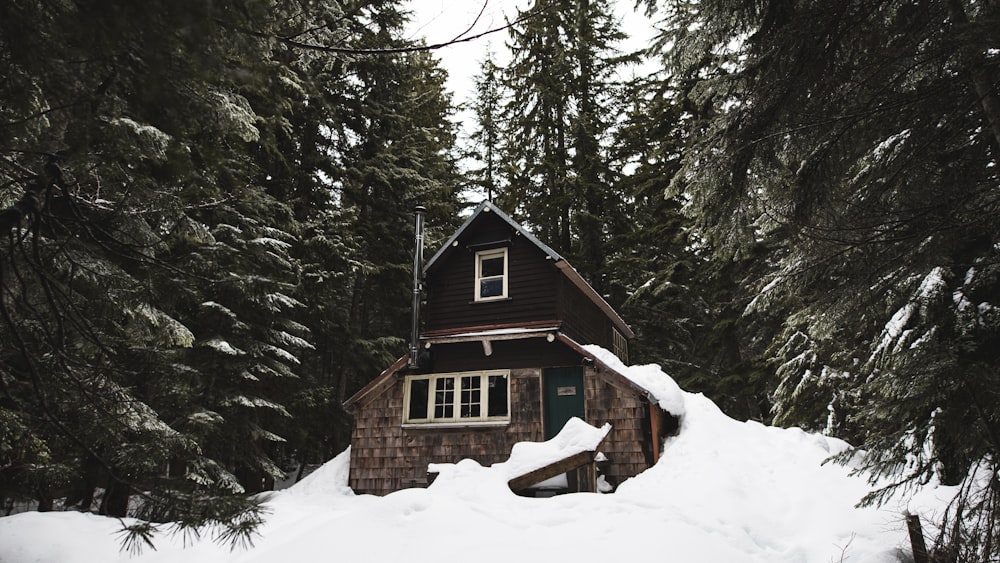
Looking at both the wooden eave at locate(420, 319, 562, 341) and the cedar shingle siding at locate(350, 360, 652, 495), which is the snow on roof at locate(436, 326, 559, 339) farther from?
the cedar shingle siding at locate(350, 360, 652, 495)

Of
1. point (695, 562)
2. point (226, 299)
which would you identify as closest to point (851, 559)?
point (695, 562)

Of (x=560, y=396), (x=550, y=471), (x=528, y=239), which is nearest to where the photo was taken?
(x=550, y=471)

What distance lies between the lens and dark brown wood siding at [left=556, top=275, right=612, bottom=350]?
1391 centimetres

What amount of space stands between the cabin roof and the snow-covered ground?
245 cm

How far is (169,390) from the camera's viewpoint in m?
10.0

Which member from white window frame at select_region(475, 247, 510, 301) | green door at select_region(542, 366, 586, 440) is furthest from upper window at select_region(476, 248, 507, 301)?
green door at select_region(542, 366, 586, 440)

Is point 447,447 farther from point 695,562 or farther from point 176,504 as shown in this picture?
point 176,504

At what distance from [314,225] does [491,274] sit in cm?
584

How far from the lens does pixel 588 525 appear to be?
244 inches

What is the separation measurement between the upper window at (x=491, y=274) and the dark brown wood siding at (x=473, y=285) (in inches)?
5.3

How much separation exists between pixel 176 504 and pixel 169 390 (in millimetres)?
8964

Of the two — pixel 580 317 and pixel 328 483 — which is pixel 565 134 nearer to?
pixel 580 317

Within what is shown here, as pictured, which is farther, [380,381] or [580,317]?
[580,317]

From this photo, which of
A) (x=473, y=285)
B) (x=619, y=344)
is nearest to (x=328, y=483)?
(x=473, y=285)
